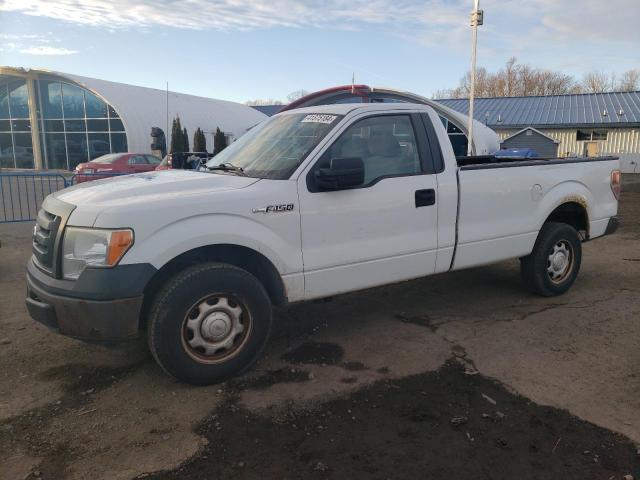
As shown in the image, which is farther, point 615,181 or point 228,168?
point 615,181

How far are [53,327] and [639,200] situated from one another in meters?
17.6

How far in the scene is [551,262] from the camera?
5.91m

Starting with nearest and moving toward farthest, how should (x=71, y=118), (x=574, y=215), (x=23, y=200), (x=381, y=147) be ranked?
(x=381, y=147), (x=574, y=215), (x=23, y=200), (x=71, y=118)

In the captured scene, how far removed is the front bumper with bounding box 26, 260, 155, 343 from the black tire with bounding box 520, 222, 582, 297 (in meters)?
4.18

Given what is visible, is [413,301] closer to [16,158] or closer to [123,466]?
[123,466]

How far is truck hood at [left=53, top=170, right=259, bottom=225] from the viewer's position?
3.56 metres

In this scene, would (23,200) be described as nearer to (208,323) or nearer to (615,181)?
(208,323)

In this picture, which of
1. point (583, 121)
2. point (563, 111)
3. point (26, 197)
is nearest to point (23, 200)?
point (26, 197)

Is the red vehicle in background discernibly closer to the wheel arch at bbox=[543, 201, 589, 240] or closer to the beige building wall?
the wheel arch at bbox=[543, 201, 589, 240]

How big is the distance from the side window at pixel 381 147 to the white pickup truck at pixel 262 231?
0.04 feet

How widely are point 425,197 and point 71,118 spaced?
3611cm

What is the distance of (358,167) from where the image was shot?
4.06 metres

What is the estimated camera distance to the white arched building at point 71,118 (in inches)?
1336

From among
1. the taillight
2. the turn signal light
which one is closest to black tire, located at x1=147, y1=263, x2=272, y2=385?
the turn signal light
